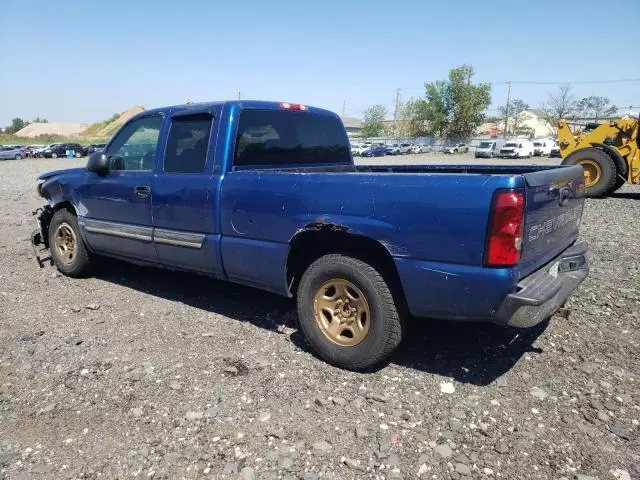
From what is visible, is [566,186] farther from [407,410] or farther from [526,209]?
[407,410]

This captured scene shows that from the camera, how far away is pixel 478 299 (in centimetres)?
289

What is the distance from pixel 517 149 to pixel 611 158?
103 ft

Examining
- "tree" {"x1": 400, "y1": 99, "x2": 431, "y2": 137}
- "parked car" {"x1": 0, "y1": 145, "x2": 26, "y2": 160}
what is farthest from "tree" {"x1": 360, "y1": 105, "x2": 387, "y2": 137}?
"parked car" {"x1": 0, "y1": 145, "x2": 26, "y2": 160}

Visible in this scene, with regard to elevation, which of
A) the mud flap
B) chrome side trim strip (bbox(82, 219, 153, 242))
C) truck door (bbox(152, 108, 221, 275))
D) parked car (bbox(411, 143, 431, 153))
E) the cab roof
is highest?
the cab roof

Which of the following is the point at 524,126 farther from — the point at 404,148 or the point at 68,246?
the point at 68,246

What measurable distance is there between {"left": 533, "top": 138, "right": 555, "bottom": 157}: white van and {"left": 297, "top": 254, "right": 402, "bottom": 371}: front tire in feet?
146

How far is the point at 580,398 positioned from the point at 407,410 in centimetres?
111

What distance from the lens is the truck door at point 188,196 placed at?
13.4ft

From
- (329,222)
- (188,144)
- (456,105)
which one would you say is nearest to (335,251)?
(329,222)

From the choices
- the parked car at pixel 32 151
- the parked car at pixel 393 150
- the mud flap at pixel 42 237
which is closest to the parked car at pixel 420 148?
the parked car at pixel 393 150

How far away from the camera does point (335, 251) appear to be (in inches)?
140

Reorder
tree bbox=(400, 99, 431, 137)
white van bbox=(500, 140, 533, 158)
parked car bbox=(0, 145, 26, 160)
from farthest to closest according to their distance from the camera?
tree bbox=(400, 99, 431, 137) → parked car bbox=(0, 145, 26, 160) → white van bbox=(500, 140, 533, 158)

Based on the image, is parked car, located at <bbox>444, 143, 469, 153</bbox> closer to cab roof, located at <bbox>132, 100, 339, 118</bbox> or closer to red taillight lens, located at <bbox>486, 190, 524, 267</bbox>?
cab roof, located at <bbox>132, 100, 339, 118</bbox>

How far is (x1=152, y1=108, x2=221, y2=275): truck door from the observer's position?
4090mm
